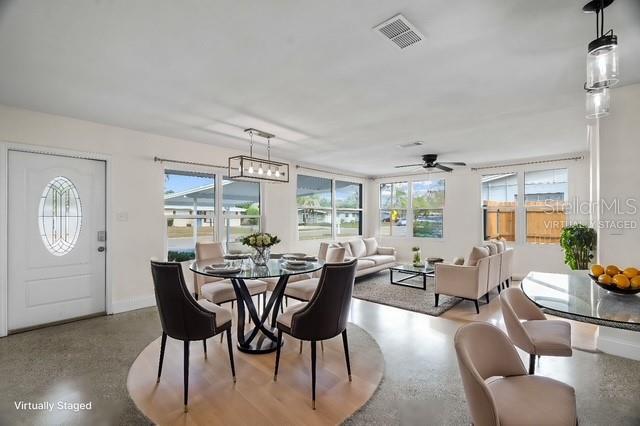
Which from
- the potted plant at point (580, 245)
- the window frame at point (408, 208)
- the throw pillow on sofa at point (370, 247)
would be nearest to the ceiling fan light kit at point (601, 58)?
the potted plant at point (580, 245)

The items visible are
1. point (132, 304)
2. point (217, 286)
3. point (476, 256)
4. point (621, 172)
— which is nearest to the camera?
point (621, 172)

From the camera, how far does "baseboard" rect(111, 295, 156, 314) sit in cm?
406

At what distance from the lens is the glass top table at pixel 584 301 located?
143cm

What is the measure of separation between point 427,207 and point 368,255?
2.03 metres

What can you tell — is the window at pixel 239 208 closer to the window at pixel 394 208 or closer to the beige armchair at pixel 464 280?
the beige armchair at pixel 464 280

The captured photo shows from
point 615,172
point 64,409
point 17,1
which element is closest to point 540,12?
point 615,172

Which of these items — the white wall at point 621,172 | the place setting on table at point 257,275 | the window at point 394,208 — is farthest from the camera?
the window at point 394,208

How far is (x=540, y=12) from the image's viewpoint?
5.92 feet

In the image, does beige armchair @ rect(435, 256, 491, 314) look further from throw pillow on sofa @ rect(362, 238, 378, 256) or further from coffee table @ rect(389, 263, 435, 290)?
throw pillow on sofa @ rect(362, 238, 378, 256)

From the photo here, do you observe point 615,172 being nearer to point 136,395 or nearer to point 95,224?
point 136,395

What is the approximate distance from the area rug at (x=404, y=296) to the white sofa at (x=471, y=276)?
A: 213mm

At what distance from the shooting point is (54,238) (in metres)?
3.72

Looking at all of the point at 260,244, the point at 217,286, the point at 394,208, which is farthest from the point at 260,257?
the point at 394,208

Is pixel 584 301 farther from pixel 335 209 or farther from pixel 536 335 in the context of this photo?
pixel 335 209
